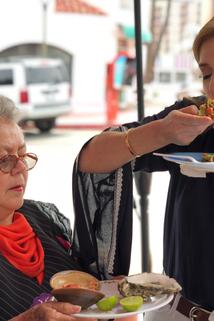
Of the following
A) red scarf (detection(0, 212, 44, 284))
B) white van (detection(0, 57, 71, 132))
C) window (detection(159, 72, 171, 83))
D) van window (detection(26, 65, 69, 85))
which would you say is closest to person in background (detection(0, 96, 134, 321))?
red scarf (detection(0, 212, 44, 284))

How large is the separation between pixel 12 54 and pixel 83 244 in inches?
681

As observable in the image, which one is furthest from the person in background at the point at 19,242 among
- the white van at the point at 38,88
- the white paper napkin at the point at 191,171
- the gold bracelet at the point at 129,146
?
the white van at the point at 38,88

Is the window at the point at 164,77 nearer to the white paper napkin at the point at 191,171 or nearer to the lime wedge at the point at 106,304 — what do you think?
the white paper napkin at the point at 191,171

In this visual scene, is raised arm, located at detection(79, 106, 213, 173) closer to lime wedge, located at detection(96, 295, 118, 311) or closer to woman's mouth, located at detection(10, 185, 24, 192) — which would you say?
woman's mouth, located at detection(10, 185, 24, 192)

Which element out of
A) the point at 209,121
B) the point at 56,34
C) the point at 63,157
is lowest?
the point at 63,157

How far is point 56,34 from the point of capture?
1847cm

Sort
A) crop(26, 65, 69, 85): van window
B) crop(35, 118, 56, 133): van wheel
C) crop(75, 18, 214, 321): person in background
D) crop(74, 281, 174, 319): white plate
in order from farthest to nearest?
1. crop(35, 118, 56, 133): van wheel
2. crop(26, 65, 69, 85): van window
3. crop(75, 18, 214, 321): person in background
4. crop(74, 281, 174, 319): white plate

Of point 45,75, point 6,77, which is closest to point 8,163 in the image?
point 6,77

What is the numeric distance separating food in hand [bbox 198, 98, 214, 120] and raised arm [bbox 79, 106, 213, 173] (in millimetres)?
26

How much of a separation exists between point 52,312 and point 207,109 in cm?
60

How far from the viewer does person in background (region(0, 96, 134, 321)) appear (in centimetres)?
148

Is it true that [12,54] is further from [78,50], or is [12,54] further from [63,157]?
[63,157]

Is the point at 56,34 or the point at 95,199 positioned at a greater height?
the point at 56,34

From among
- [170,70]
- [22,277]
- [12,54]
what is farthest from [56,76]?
[22,277]
